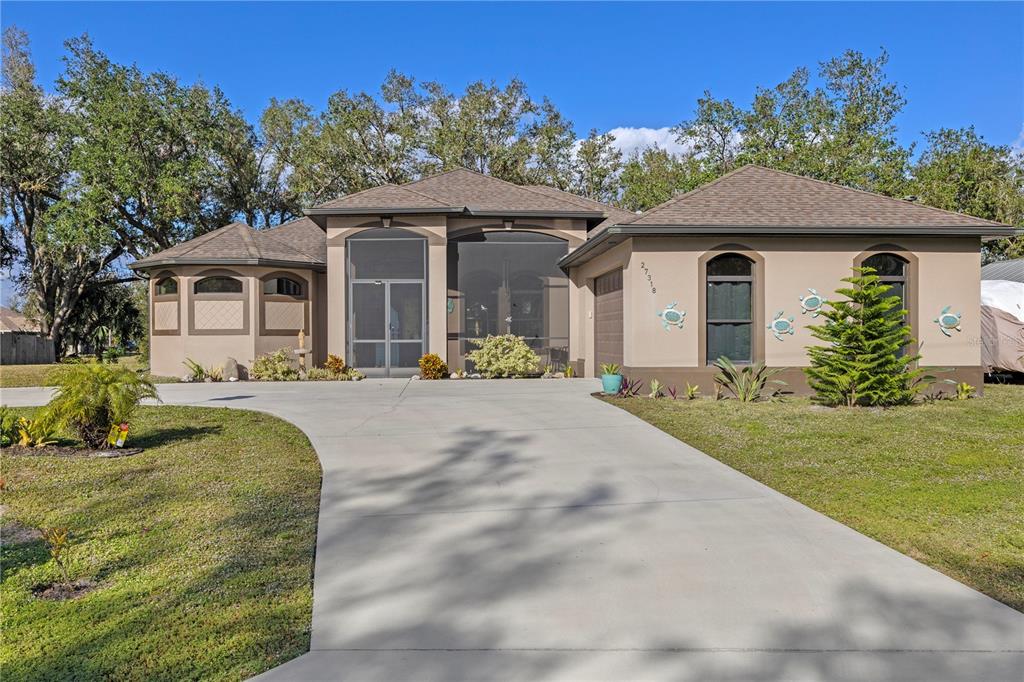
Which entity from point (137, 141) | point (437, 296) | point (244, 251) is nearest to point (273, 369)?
point (244, 251)

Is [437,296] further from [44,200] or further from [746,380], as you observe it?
[44,200]

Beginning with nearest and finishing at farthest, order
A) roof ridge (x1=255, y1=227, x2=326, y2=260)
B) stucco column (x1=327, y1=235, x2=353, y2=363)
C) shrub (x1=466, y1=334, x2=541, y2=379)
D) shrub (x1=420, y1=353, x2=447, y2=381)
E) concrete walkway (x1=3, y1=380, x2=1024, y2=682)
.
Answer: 1. concrete walkway (x1=3, y1=380, x2=1024, y2=682)
2. shrub (x1=466, y1=334, x2=541, y2=379)
3. shrub (x1=420, y1=353, x2=447, y2=381)
4. stucco column (x1=327, y1=235, x2=353, y2=363)
5. roof ridge (x1=255, y1=227, x2=326, y2=260)

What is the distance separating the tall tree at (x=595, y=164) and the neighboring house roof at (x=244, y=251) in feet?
55.0

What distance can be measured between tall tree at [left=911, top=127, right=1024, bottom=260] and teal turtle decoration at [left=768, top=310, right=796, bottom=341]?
60.6ft

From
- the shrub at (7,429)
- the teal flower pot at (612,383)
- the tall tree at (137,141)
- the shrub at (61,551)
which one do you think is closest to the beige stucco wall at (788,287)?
the teal flower pot at (612,383)

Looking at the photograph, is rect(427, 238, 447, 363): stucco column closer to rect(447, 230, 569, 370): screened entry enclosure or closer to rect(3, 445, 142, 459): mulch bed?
rect(447, 230, 569, 370): screened entry enclosure

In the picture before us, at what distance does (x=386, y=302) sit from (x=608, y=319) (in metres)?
6.30

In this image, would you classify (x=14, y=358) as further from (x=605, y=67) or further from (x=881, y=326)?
(x=881, y=326)

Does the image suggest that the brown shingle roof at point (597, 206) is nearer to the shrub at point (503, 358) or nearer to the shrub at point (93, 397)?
the shrub at point (503, 358)

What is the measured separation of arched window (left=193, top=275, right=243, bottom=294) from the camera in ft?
60.0

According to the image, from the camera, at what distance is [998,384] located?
52.4 feet

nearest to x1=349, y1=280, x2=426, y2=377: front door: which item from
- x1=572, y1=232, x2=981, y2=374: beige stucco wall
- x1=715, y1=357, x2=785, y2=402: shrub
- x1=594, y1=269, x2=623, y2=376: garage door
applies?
x1=594, y1=269, x2=623, y2=376: garage door

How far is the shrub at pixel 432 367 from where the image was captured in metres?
17.2

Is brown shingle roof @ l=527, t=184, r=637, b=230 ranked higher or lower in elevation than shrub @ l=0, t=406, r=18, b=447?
higher
